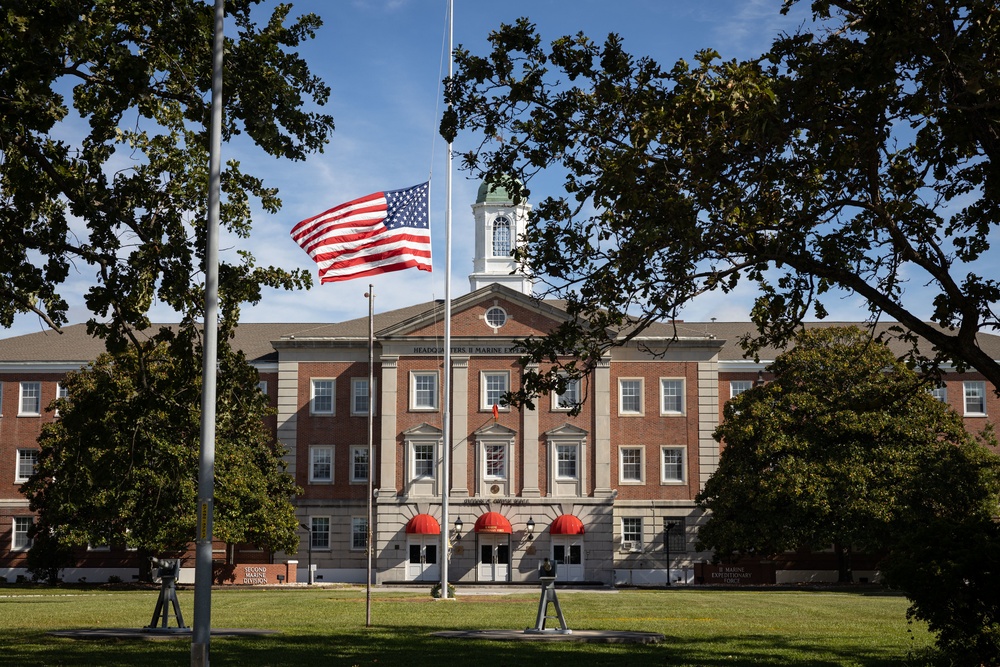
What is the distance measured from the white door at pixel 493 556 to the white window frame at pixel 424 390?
6.79 meters

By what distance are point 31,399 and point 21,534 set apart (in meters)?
6.96

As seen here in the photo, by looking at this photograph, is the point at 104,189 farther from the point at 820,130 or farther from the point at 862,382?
the point at 862,382

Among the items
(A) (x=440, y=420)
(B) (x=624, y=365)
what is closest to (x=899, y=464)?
(B) (x=624, y=365)

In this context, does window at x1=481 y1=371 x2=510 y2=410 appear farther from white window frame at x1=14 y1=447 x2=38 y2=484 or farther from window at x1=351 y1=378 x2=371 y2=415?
→ white window frame at x1=14 y1=447 x2=38 y2=484

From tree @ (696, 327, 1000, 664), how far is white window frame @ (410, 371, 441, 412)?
1403 centimetres

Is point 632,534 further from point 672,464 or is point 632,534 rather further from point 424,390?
point 424,390

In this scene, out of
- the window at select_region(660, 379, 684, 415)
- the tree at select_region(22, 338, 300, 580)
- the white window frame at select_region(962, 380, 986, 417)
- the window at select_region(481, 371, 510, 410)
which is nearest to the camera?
the tree at select_region(22, 338, 300, 580)

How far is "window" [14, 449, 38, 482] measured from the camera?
61.7 metres

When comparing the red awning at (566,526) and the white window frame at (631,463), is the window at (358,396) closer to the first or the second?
the red awning at (566,526)

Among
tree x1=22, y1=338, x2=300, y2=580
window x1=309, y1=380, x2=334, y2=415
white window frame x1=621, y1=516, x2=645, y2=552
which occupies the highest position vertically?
window x1=309, y1=380, x2=334, y2=415

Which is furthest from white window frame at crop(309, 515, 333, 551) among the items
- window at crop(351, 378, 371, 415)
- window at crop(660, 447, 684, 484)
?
window at crop(660, 447, 684, 484)

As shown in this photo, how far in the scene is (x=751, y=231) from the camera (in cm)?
1634

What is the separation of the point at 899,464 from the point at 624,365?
50.1ft

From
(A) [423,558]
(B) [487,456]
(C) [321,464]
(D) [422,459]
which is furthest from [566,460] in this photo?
(C) [321,464]
